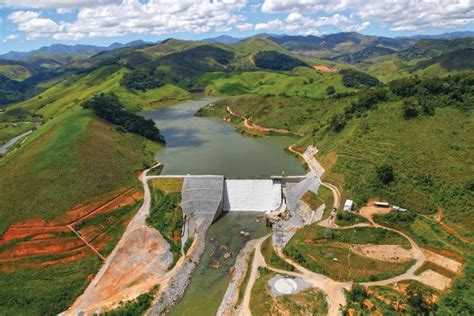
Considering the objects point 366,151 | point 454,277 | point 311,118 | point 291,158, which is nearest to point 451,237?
point 454,277

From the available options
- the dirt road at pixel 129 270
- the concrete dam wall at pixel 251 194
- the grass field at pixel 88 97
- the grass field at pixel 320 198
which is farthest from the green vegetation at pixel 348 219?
the grass field at pixel 88 97

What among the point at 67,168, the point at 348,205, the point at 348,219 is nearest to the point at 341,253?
the point at 348,219

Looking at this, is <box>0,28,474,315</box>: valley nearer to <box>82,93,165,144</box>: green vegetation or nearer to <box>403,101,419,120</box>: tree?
<box>403,101,419,120</box>: tree

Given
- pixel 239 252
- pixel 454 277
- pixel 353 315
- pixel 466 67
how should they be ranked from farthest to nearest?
pixel 466 67
pixel 239 252
pixel 454 277
pixel 353 315

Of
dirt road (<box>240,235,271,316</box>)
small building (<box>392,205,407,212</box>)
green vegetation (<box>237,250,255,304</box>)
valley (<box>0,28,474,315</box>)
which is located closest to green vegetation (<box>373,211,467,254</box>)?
valley (<box>0,28,474,315</box>)

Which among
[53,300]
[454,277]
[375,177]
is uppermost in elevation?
[375,177]

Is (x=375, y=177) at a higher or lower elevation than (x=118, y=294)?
higher

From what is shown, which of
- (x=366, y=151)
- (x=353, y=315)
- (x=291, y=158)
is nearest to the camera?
(x=353, y=315)

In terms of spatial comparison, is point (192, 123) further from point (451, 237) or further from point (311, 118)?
point (451, 237)
